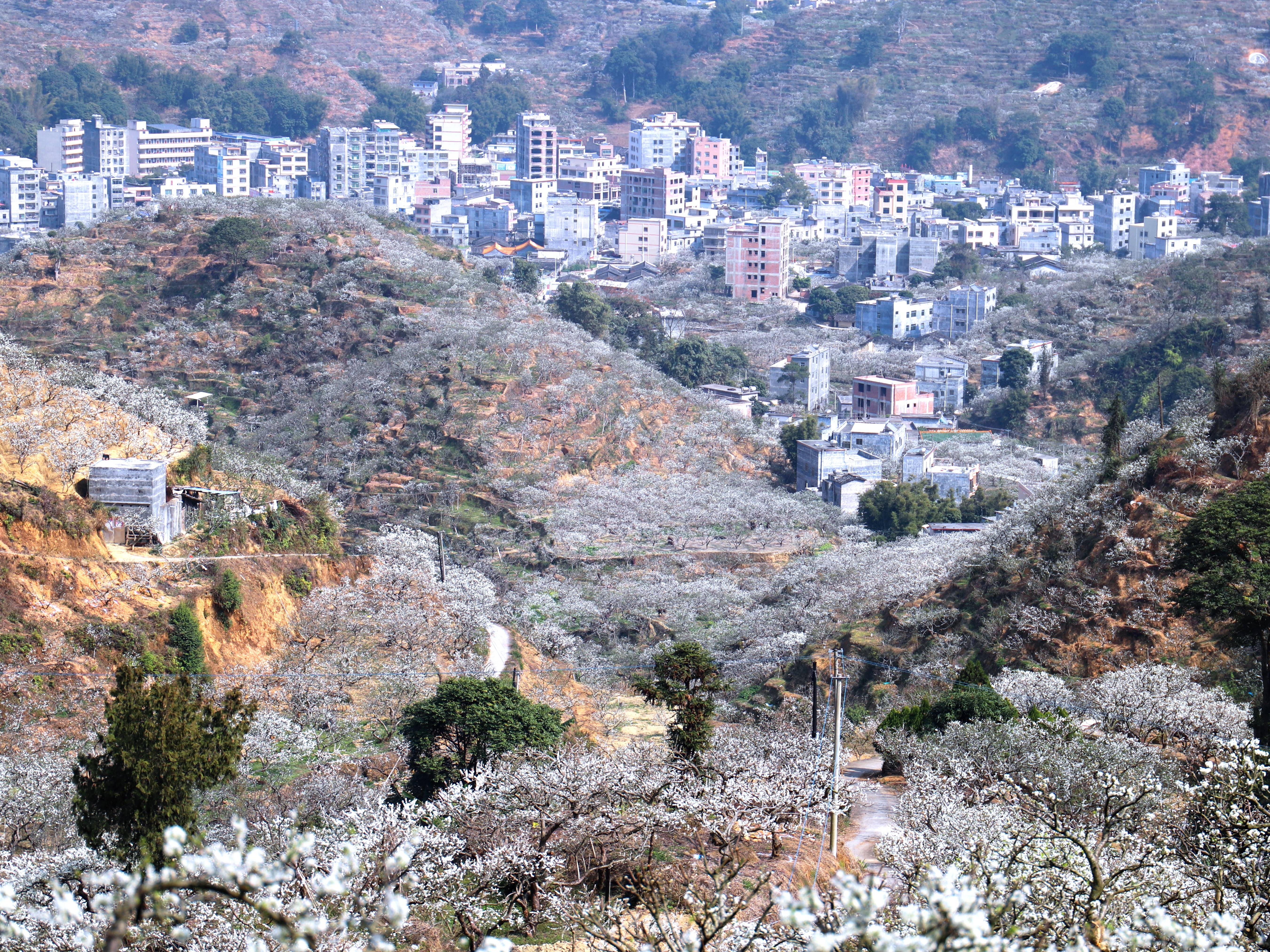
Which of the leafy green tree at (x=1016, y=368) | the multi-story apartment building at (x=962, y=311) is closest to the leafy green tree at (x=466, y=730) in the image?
the leafy green tree at (x=1016, y=368)

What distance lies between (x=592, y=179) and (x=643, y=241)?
44.5 ft

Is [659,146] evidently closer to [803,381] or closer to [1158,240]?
[1158,240]

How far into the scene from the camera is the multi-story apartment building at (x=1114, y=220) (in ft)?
309

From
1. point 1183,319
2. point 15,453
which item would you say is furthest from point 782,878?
point 1183,319

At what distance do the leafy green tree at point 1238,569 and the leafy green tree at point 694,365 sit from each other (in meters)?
37.9

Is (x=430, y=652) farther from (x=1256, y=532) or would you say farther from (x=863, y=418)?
(x=863, y=418)

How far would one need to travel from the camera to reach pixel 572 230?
298 ft

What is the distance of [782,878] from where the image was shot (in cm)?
1953

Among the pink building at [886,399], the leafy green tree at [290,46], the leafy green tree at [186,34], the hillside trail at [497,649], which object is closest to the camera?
the hillside trail at [497,649]

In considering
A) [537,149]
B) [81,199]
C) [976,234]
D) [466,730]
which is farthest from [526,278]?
[466,730]

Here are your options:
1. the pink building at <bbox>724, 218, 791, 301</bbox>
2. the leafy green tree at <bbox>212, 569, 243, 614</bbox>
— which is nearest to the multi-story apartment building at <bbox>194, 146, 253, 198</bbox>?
the pink building at <bbox>724, 218, 791, 301</bbox>

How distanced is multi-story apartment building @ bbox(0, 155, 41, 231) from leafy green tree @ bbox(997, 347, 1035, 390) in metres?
54.2

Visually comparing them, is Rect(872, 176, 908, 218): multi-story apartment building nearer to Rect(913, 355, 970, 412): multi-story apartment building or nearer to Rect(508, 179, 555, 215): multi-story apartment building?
Rect(508, 179, 555, 215): multi-story apartment building

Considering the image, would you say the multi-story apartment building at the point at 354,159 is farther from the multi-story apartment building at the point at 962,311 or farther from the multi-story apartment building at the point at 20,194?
the multi-story apartment building at the point at 962,311
